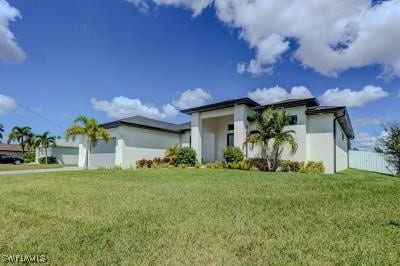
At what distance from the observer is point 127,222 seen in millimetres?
5957

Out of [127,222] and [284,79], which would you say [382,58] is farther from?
[127,222]

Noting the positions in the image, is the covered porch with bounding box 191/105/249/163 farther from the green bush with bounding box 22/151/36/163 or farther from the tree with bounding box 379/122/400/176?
the green bush with bounding box 22/151/36/163

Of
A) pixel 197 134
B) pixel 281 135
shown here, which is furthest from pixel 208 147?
pixel 281 135

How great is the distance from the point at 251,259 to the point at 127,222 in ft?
9.69

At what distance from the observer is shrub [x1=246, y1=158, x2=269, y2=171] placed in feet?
61.0

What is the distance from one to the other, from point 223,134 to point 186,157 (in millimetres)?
5161

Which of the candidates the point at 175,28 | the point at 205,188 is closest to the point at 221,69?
the point at 175,28

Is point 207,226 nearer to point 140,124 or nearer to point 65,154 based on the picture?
point 140,124

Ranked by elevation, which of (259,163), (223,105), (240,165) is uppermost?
(223,105)

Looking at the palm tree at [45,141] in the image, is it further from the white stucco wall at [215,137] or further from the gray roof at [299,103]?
the gray roof at [299,103]

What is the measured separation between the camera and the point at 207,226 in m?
5.57

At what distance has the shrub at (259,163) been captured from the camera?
61.0ft

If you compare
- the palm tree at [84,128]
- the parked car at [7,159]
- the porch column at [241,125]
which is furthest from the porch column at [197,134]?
the parked car at [7,159]

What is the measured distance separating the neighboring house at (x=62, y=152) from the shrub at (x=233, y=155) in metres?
28.8
